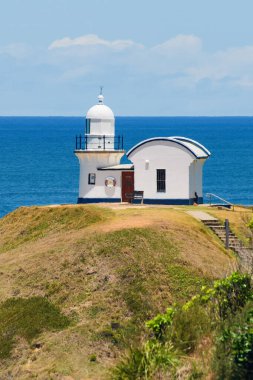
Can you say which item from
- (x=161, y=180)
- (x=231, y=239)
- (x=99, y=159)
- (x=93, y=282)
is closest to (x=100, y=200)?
(x=99, y=159)

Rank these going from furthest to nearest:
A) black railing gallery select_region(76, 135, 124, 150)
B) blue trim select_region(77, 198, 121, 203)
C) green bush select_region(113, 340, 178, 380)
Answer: black railing gallery select_region(76, 135, 124, 150) → blue trim select_region(77, 198, 121, 203) → green bush select_region(113, 340, 178, 380)

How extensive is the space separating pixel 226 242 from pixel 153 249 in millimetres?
5809

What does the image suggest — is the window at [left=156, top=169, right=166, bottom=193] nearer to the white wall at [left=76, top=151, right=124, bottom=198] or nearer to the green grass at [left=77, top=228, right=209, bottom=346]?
the white wall at [left=76, top=151, right=124, bottom=198]

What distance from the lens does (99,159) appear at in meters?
68.9

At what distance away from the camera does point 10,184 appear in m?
143

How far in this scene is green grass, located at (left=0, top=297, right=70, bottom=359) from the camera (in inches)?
1762

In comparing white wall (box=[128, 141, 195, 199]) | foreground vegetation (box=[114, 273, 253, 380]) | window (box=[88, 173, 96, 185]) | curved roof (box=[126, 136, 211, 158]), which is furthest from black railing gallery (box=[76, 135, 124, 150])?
foreground vegetation (box=[114, 273, 253, 380])

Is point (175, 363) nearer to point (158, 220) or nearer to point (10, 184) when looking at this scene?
point (158, 220)

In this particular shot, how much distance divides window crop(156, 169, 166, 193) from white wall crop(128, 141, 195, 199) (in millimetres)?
185

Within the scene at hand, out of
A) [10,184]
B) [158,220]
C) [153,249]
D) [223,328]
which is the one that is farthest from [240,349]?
[10,184]

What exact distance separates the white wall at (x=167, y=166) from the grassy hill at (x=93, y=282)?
26.0 ft

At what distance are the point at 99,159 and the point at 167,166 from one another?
5275mm

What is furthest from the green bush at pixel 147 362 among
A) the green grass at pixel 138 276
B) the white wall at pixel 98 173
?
the white wall at pixel 98 173
